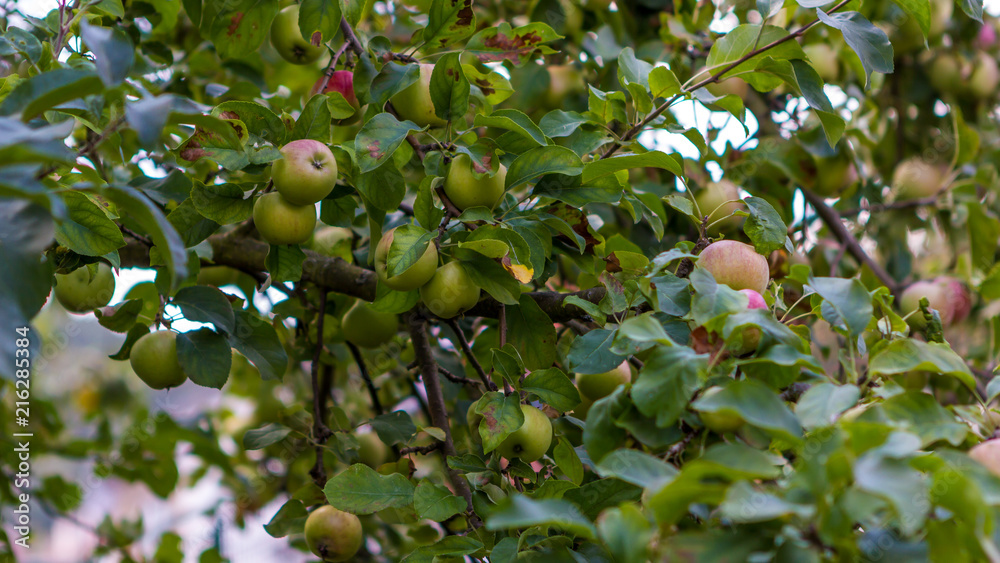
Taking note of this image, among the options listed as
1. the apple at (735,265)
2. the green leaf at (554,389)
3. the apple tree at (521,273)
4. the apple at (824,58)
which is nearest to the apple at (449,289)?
the apple tree at (521,273)

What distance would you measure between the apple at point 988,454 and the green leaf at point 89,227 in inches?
34.9

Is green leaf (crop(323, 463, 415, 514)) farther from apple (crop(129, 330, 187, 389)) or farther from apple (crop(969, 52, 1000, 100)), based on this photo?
apple (crop(969, 52, 1000, 100))

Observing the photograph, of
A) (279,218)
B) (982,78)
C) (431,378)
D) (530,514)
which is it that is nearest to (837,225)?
(982,78)

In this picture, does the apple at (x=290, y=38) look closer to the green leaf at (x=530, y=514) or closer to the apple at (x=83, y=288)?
the apple at (x=83, y=288)

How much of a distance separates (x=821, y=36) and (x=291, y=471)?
65.7 inches

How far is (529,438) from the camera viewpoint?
33.6 inches

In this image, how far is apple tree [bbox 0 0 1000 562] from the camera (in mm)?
537

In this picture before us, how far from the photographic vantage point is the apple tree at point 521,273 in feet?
1.76

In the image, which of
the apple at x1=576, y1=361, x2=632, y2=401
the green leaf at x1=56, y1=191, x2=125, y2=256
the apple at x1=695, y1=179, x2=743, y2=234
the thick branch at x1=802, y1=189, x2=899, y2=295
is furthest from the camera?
the thick branch at x1=802, y1=189, x2=899, y2=295

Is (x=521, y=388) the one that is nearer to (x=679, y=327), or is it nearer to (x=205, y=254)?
(x=679, y=327)

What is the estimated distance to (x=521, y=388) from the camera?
2.82 ft

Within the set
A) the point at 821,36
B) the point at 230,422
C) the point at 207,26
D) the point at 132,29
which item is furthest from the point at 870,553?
the point at 230,422

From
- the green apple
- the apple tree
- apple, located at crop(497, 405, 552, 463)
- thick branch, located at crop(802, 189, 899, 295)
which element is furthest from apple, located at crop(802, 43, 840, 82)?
apple, located at crop(497, 405, 552, 463)

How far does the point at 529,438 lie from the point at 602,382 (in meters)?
0.17
